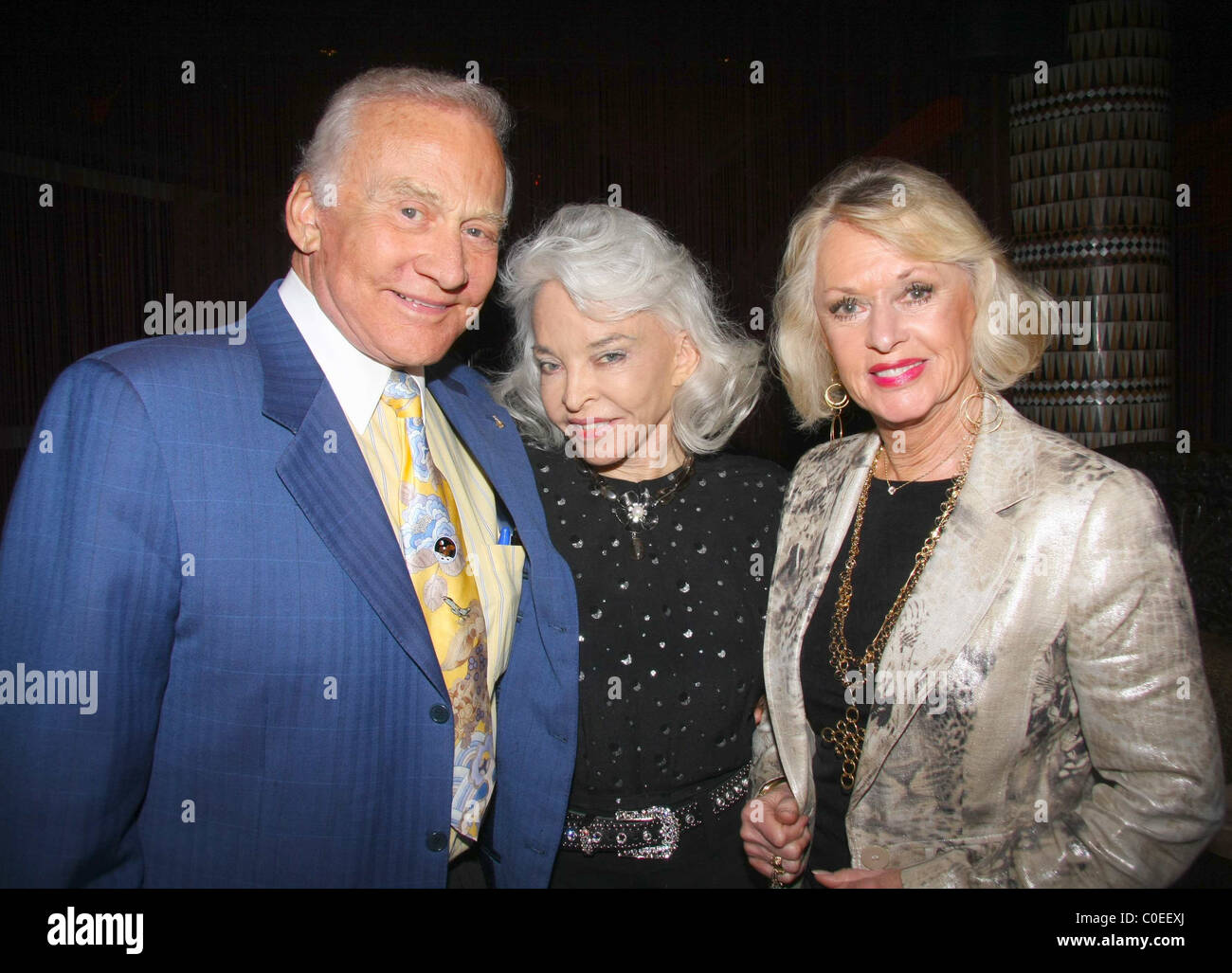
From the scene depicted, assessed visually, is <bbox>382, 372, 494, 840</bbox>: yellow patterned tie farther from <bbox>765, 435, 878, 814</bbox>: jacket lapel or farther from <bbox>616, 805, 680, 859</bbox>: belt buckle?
<bbox>765, 435, 878, 814</bbox>: jacket lapel

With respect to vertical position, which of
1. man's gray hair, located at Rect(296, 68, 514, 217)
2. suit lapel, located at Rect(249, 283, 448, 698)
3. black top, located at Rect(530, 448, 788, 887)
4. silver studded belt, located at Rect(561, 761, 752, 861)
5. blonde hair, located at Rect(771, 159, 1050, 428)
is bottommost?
silver studded belt, located at Rect(561, 761, 752, 861)

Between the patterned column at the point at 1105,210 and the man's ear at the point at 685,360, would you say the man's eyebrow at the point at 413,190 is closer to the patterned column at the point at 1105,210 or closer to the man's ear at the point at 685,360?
the man's ear at the point at 685,360

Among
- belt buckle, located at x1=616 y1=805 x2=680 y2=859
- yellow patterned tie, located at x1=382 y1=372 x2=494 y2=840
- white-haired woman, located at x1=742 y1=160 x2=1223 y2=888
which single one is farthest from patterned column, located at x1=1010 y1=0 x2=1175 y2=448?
yellow patterned tie, located at x1=382 y1=372 x2=494 y2=840

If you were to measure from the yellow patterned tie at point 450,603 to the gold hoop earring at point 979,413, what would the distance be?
3.70 feet

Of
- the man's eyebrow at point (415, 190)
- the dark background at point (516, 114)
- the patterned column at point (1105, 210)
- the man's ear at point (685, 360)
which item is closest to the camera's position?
the man's eyebrow at point (415, 190)

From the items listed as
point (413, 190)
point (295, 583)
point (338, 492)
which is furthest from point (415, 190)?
point (295, 583)

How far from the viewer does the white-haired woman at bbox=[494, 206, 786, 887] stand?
6.09 feet

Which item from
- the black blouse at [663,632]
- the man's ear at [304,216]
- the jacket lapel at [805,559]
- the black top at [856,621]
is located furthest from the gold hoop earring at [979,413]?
the man's ear at [304,216]

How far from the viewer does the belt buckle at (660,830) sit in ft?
6.01

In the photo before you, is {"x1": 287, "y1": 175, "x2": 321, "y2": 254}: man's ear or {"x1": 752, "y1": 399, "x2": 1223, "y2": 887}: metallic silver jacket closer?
{"x1": 752, "y1": 399, "x2": 1223, "y2": 887}: metallic silver jacket

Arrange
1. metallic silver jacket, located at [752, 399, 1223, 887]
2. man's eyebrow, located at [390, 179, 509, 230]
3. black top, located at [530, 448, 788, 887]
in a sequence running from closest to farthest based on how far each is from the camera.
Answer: metallic silver jacket, located at [752, 399, 1223, 887] → man's eyebrow, located at [390, 179, 509, 230] → black top, located at [530, 448, 788, 887]

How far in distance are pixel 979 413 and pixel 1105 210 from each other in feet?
6.72

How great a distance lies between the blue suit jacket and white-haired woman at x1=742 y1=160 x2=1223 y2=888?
84cm

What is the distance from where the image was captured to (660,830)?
6.04 feet
